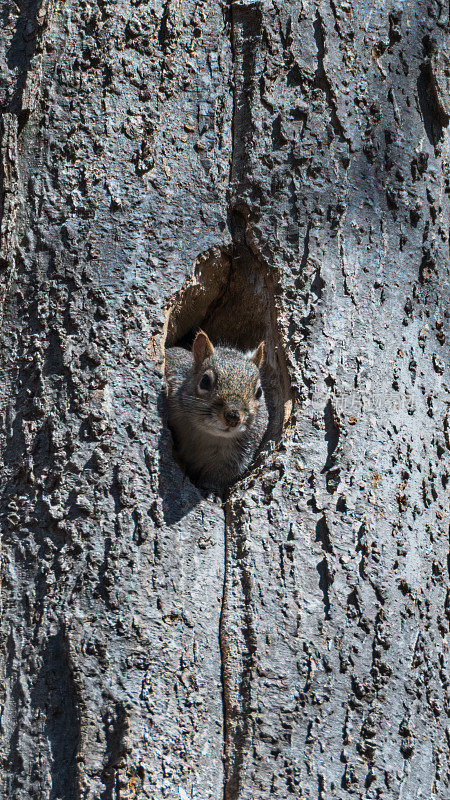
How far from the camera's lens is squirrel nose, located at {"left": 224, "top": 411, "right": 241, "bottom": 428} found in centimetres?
362

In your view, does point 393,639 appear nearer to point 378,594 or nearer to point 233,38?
point 378,594

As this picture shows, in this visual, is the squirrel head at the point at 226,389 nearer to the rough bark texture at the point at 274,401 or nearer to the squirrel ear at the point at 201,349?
the squirrel ear at the point at 201,349

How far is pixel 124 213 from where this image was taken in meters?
2.93

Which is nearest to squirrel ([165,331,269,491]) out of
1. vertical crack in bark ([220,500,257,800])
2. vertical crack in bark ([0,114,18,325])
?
vertical crack in bark ([220,500,257,800])

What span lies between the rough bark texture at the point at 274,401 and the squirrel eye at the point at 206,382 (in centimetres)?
59

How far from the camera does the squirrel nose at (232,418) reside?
11.9ft

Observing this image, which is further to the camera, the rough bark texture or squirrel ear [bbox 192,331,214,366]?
squirrel ear [bbox 192,331,214,366]

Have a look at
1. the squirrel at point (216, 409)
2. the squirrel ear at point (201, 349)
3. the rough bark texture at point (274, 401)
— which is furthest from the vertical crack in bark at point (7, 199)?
the squirrel ear at point (201, 349)

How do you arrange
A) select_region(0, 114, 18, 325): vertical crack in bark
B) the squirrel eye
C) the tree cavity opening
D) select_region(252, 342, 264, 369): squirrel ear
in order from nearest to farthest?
1. select_region(0, 114, 18, 325): vertical crack in bark
2. the tree cavity opening
3. select_region(252, 342, 264, 369): squirrel ear
4. the squirrel eye

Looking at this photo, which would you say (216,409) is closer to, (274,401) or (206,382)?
(206,382)

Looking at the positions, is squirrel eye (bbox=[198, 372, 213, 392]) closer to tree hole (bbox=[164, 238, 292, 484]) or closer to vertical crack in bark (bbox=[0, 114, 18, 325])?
tree hole (bbox=[164, 238, 292, 484])

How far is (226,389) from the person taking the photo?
377 centimetres

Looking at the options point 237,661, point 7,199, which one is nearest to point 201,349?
point 7,199

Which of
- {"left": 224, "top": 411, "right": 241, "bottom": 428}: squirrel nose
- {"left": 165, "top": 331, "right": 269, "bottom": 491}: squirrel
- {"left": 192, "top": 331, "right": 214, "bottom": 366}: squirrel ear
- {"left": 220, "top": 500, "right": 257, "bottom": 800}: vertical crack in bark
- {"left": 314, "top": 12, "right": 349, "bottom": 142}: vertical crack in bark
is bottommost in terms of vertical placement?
{"left": 220, "top": 500, "right": 257, "bottom": 800}: vertical crack in bark
